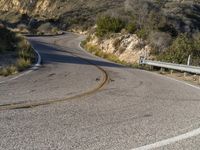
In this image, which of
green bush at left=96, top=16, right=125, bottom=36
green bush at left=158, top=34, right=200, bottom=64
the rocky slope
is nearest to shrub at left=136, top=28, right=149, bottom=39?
the rocky slope

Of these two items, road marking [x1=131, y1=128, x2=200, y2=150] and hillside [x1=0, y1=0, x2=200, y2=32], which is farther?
hillside [x1=0, y1=0, x2=200, y2=32]

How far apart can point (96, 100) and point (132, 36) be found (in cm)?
2791

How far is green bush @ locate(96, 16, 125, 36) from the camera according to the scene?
44219mm

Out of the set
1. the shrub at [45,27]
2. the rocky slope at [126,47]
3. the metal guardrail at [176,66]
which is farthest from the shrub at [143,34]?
the shrub at [45,27]

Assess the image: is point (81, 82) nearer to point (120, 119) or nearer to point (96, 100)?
point (96, 100)

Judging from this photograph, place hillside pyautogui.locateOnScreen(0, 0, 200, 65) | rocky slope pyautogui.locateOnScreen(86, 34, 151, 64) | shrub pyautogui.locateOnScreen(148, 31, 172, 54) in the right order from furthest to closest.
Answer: rocky slope pyautogui.locateOnScreen(86, 34, 151, 64) → shrub pyautogui.locateOnScreen(148, 31, 172, 54) → hillside pyautogui.locateOnScreen(0, 0, 200, 65)

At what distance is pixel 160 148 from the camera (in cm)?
694

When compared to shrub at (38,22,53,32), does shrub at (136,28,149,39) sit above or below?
above

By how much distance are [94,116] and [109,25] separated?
36.3 m

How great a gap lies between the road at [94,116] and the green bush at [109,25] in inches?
1169

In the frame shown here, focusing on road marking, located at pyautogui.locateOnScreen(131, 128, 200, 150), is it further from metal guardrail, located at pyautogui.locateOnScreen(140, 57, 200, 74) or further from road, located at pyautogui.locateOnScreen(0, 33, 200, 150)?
metal guardrail, located at pyautogui.locateOnScreen(140, 57, 200, 74)

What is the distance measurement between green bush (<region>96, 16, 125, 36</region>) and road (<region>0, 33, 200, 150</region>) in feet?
97.4

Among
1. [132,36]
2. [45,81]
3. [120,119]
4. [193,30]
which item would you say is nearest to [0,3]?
[193,30]

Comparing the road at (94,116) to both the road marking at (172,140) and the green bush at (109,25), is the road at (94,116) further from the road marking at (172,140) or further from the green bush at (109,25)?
the green bush at (109,25)
